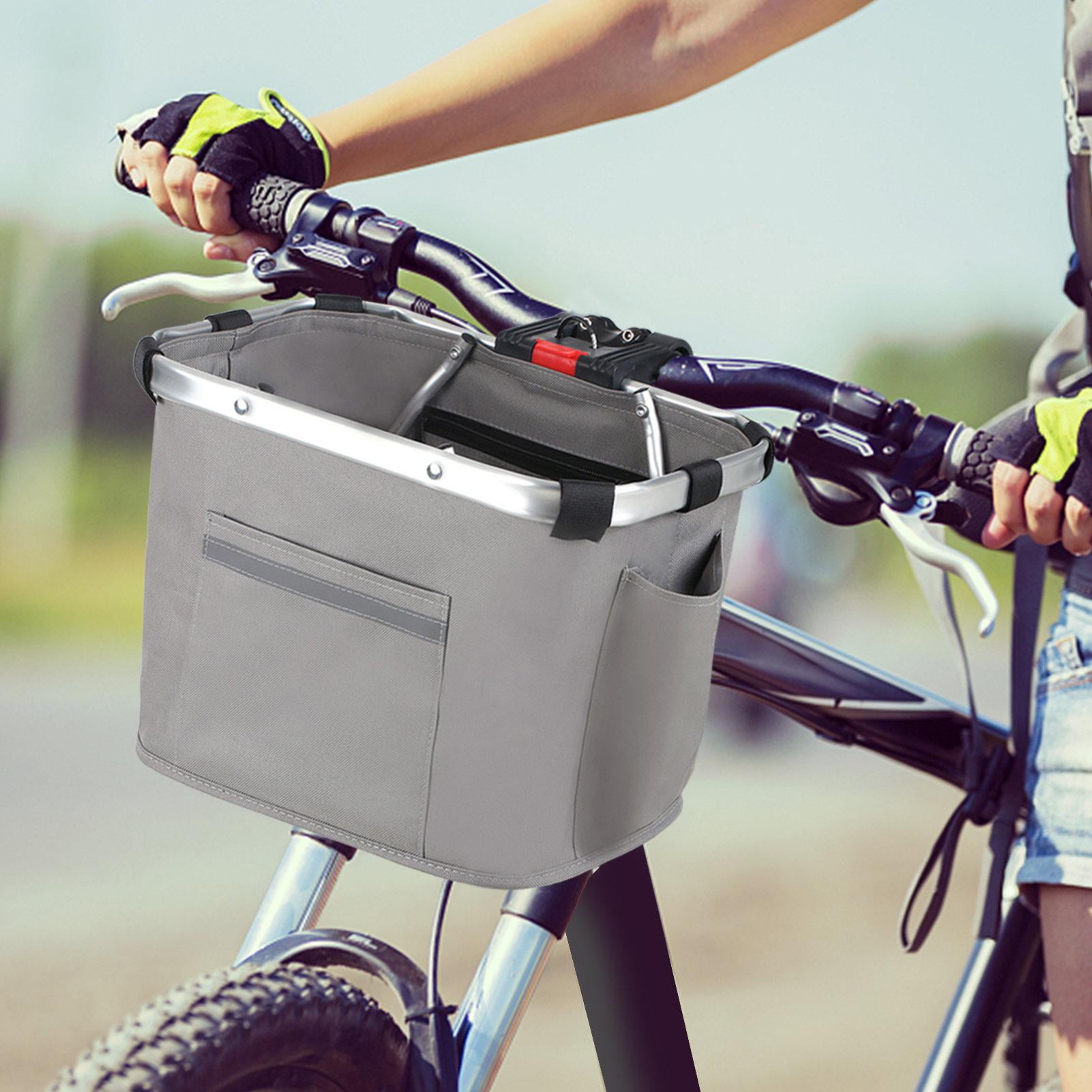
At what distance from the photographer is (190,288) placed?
3.19 feet

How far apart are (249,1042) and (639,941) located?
14.1 inches

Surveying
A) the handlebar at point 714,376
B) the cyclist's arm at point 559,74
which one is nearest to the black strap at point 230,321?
the handlebar at point 714,376

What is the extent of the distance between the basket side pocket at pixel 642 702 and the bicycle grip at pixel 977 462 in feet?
0.58

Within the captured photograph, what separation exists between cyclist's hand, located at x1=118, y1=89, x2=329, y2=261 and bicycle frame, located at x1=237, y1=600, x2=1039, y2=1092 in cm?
48

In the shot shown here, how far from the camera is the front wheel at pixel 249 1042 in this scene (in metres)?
0.81

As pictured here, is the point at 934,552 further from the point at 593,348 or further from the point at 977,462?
the point at 593,348

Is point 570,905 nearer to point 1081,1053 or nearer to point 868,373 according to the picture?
point 1081,1053

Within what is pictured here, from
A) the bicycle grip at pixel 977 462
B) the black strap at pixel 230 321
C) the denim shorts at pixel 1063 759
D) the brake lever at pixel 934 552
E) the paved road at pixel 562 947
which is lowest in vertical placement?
the paved road at pixel 562 947

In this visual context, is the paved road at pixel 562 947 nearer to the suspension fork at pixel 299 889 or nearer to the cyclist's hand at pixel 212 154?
the suspension fork at pixel 299 889

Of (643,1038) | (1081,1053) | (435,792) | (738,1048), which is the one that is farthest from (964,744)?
(738,1048)

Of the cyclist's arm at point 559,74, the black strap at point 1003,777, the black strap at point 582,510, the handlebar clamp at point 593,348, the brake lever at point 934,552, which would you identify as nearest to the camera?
the black strap at point 582,510

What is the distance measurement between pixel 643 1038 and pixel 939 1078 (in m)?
0.38

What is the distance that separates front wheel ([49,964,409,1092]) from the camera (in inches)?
32.0

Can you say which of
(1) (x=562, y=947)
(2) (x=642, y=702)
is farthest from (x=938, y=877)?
(1) (x=562, y=947)
